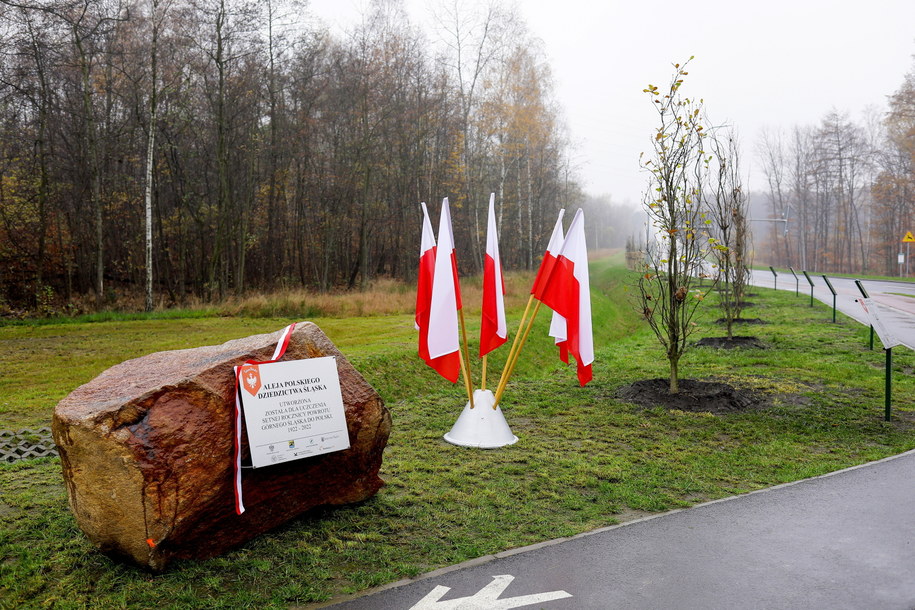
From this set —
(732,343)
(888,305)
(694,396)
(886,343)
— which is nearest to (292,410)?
(694,396)

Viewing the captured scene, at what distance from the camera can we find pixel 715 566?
427 centimetres

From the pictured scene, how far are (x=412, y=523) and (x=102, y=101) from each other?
2788 cm

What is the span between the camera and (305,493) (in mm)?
4855

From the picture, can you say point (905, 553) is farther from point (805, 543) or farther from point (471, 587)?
point (471, 587)

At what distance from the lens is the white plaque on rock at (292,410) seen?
14.1ft

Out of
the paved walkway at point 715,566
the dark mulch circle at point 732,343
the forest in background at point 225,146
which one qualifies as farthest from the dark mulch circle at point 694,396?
the forest in background at point 225,146

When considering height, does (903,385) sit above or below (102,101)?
below

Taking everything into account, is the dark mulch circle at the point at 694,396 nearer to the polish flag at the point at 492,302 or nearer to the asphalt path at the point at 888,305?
the asphalt path at the point at 888,305

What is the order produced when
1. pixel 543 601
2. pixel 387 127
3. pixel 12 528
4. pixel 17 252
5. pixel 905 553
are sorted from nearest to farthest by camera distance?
pixel 543 601 < pixel 905 553 < pixel 12 528 < pixel 17 252 < pixel 387 127

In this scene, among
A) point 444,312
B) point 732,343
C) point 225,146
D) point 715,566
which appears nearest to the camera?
point 715,566

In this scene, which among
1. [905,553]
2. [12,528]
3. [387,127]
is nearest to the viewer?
[905,553]

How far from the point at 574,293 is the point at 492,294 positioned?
915mm

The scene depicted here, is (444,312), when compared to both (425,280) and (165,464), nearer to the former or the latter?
(425,280)

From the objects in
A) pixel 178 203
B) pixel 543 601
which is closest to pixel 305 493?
pixel 543 601
